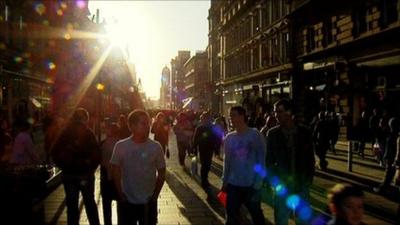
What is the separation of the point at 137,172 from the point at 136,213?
0.42 metres

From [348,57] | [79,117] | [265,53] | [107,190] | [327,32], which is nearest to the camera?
[79,117]

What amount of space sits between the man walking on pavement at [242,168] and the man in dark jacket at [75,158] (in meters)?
1.99

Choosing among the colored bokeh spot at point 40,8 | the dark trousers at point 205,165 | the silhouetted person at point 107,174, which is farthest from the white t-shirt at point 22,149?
the colored bokeh spot at point 40,8

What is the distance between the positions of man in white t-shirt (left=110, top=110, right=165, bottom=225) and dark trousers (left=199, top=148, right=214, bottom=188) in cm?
718

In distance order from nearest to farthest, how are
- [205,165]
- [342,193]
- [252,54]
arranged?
[342,193] < [205,165] < [252,54]

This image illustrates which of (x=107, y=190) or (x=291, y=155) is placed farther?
(x=107, y=190)

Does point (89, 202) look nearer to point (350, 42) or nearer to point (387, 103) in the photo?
point (387, 103)

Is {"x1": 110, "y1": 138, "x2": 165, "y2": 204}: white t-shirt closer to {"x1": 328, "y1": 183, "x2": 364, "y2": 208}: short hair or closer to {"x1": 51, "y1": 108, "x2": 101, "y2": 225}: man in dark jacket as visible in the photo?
{"x1": 51, "y1": 108, "x2": 101, "y2": 225}: man in dark jacket

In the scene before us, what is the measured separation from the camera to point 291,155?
250 inches

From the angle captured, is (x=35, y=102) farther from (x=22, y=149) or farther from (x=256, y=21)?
(x=22, y=149)

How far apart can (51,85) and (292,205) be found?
37945 mm

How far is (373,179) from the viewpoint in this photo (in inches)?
551

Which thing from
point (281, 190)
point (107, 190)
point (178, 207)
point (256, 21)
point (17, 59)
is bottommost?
point (178, 207)

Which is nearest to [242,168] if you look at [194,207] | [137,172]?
[137,172]
